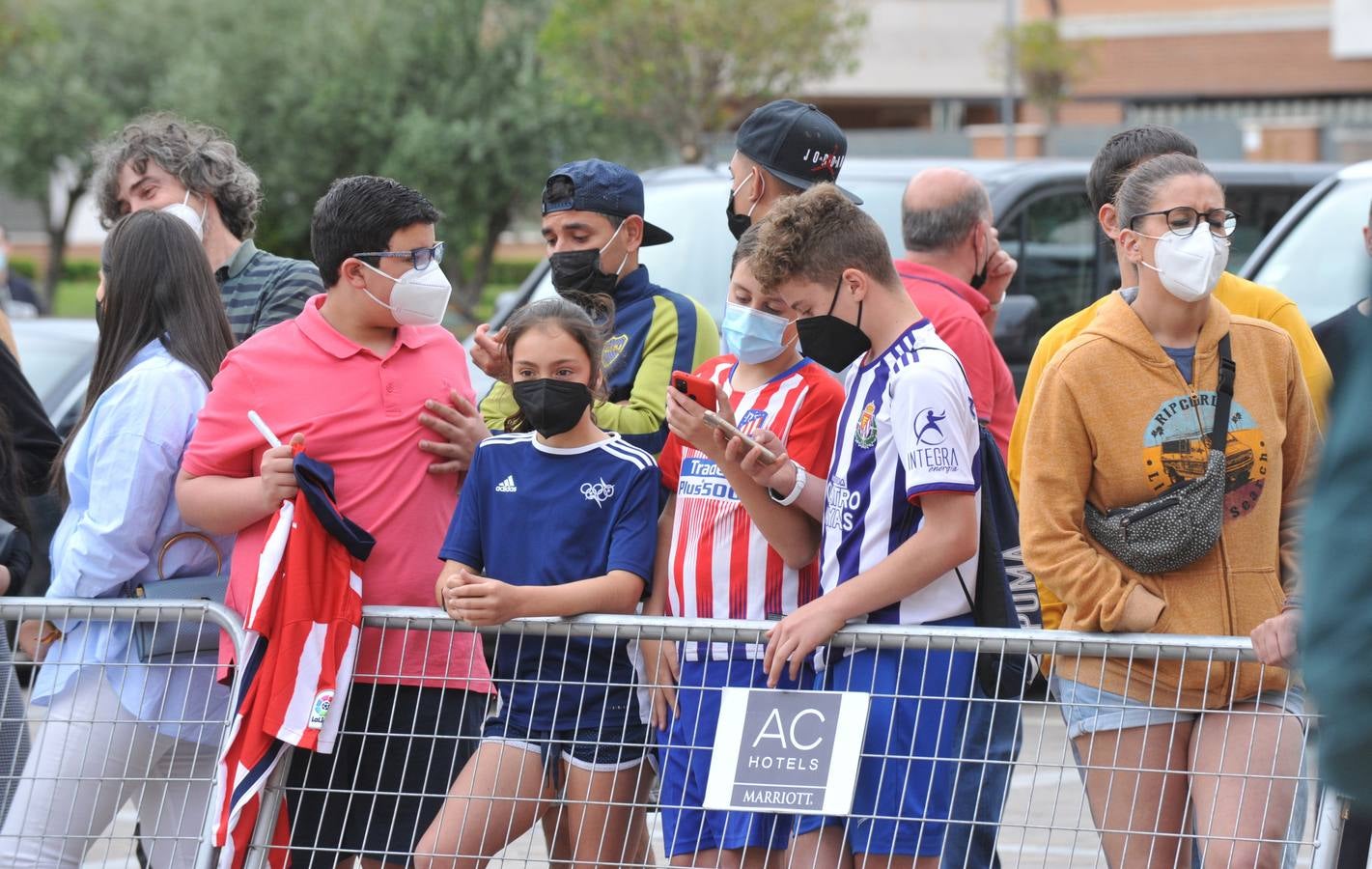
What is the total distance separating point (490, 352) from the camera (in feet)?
13.5

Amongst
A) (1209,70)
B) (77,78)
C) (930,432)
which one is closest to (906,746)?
(930,432)

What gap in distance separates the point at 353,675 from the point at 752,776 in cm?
97

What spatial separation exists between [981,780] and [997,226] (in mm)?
5355

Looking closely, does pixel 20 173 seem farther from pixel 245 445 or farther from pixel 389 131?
pixel 245 445

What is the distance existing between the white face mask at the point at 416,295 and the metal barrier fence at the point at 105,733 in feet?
2.60

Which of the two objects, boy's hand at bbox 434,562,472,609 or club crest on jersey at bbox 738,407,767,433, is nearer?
boy's hand at bbox 434,562,472,609

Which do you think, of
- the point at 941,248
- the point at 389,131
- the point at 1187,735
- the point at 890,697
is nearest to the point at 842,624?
the point at 890,697

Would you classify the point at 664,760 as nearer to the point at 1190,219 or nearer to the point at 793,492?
the point at 793,492

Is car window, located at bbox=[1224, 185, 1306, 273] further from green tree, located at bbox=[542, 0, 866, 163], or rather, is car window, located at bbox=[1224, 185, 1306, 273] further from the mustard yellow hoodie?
green tree, located at bbox=[542, 0, 866, 163]

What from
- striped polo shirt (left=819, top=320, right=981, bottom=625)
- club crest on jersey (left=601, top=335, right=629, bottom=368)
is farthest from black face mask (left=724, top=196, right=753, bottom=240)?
striped polo shirt (left=819, top=320, right=981, bottom=625)

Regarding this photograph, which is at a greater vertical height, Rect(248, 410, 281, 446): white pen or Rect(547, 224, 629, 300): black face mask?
Rect(547, 224, 629, 300): black face mask

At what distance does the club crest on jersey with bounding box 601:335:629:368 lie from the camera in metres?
4.27

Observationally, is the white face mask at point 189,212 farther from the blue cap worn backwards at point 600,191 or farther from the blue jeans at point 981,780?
the blue jeans at point 981,780

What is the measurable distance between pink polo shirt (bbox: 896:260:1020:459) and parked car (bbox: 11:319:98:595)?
4.40 meters
